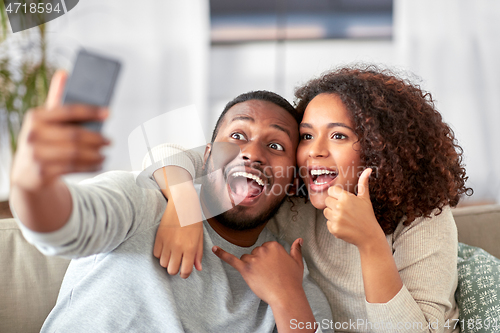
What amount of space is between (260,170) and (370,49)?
192cm

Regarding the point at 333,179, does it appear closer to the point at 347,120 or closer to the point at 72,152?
the point at 347,120

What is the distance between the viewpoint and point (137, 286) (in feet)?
2.66

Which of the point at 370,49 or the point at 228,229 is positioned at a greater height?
the point at 370,49

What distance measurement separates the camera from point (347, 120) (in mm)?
984

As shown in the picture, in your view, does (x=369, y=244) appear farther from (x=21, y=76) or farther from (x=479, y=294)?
(x=21, y=76)

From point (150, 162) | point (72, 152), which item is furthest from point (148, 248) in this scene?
point (72, 152)

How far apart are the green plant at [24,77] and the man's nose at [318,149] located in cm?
59

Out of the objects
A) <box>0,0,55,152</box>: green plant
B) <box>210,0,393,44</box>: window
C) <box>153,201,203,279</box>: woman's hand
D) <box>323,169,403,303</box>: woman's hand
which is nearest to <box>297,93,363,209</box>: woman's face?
<box>323,169,403,303</box>: woman's hand

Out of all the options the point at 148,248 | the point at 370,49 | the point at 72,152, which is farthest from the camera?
the point at 370,49

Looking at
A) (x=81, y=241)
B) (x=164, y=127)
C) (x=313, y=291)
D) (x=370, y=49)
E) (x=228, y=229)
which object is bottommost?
(x=313, y=291)

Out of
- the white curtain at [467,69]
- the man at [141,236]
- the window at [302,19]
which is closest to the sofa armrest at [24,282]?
the man at [141,236]

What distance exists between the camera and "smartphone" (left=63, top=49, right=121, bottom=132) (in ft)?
1.44

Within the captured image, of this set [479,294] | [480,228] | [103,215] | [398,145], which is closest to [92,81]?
[103,215]

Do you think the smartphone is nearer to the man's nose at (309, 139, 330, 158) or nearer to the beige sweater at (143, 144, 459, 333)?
the beige sweater at (143, 144, 459, 333)
